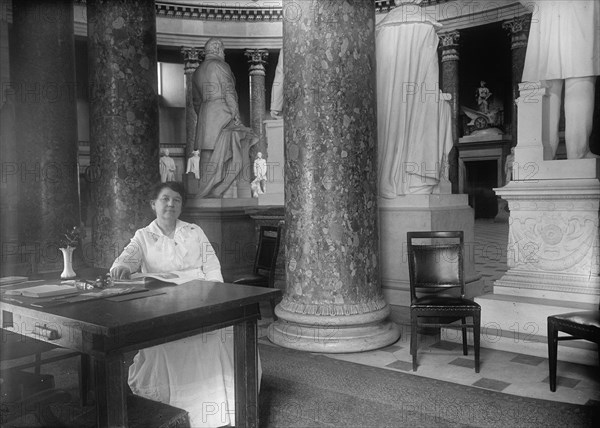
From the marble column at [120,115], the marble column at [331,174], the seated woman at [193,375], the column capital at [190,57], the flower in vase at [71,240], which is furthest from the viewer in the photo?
the column capital at [190,57]

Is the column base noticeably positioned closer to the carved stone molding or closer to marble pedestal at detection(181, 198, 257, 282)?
the carved stone molding

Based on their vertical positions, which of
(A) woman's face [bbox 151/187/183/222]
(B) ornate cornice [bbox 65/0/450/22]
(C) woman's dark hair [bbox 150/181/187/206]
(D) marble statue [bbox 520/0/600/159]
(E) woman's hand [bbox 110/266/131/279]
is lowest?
(E) woman's hand [bbox 110/266/131/279]

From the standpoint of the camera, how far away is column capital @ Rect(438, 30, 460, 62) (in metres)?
16.4

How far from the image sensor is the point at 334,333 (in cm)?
418

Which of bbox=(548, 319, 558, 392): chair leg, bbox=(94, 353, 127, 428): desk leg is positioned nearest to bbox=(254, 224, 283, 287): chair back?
bbox=(548, 319, 558, 392): chair leg

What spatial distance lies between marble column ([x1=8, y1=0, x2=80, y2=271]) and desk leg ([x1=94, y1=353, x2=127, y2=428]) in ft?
15.9

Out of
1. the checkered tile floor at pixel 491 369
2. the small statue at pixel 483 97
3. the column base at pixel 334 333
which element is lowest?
the checkered tile floor at pixel 491 369

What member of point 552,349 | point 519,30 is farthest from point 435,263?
point 519,30

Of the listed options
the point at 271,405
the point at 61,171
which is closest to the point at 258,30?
the point at 61,171

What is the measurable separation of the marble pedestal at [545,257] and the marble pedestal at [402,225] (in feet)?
2.24

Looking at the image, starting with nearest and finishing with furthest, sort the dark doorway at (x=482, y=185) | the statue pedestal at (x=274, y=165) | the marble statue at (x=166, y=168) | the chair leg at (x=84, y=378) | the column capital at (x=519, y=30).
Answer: the chair leg at (x=84, y=378) < the statue pedestal at (x=274, y=165) < the column capital at (x=519, y=30) < the marble statue at (x=166, y=168) < the dark doorway at (x=482, y=185)

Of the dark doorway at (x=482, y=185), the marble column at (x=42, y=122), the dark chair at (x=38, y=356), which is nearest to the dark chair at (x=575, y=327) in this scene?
the dark chair at (x=38, y=356)

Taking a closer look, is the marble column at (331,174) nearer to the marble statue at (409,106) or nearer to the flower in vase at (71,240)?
the marble statue at (409,106)

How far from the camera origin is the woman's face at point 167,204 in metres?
3.33
